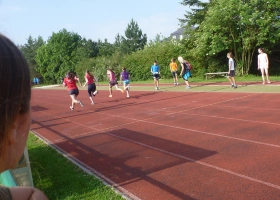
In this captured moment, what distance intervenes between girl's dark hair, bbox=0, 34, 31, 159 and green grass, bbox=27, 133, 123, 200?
2736 mm

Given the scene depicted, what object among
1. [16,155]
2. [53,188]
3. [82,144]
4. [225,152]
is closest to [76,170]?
[53,188]

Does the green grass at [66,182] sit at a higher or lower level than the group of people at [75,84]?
lower

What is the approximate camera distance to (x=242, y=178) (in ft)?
14.2

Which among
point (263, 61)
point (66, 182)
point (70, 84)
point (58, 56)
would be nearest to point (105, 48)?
point (58, 56)

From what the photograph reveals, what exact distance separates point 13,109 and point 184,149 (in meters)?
5.40

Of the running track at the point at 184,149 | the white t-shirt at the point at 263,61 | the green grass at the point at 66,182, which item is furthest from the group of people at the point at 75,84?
the green grass at the point at 66,182

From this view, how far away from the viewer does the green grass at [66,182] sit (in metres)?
4.20

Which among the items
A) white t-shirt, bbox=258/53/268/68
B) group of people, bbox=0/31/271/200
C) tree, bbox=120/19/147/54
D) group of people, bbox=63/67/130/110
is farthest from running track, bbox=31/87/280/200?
tree, bbox=120/19/147/54

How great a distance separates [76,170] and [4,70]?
474 cm

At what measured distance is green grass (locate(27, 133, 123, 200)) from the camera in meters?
4.20

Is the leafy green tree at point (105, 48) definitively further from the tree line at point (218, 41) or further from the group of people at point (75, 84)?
the group of people at point (75, 84)

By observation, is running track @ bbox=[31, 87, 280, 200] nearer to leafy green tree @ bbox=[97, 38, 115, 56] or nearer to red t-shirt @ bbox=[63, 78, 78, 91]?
red t-shirt @ bbox=[63, 78, 78, 91]

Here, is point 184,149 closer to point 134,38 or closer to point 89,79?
point 89,79

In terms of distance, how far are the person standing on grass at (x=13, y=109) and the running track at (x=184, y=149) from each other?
42.9 inches
